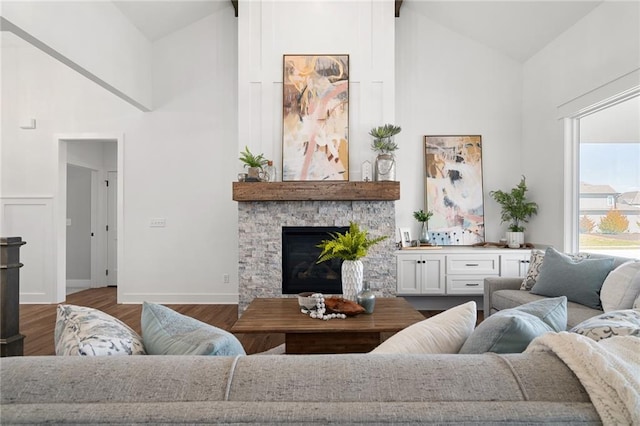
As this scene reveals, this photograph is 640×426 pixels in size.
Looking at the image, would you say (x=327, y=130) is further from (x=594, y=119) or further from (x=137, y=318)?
(x=137, y=318)

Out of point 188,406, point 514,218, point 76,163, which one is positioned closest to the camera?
point 188,406

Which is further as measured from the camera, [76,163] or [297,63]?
[76,163]

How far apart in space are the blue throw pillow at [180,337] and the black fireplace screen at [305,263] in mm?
3167

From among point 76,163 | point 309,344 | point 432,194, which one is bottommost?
point 309,344

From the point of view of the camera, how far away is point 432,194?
16.6 feet

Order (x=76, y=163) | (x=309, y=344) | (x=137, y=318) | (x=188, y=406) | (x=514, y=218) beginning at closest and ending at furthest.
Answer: (x=188, y=406)
(x=309, y=344)
(x=137, y=318)
(x=514, y=218)
(x=76, y=163)

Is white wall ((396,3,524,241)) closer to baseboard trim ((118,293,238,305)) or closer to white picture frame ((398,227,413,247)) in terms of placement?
white picture frame ((398,227,413,247))

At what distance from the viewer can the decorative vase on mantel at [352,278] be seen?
2.85 metres

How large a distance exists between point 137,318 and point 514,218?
15.3 ft

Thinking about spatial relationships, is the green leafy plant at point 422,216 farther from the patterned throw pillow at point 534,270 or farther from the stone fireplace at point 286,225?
the patterned throw pillow at point 534,270

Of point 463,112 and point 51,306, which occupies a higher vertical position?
point 463,112

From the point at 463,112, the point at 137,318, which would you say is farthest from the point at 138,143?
the point at 463,112

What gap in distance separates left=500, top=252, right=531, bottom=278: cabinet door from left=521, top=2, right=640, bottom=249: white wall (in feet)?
1.17

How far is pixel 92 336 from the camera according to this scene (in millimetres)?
1000
